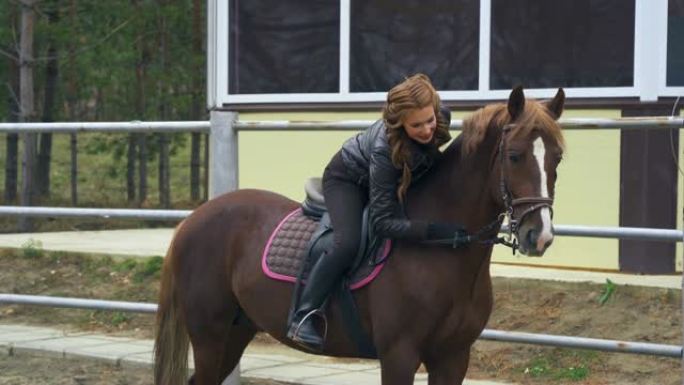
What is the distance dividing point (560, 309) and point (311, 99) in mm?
3893

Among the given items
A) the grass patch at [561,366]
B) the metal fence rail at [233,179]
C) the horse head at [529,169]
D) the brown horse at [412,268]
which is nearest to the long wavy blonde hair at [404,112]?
the brown horse at [412,268]

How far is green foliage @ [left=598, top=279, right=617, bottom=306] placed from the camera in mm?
7699

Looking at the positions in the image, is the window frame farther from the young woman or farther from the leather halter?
the leather halter

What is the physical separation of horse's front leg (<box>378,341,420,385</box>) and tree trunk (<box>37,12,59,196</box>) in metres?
11.3

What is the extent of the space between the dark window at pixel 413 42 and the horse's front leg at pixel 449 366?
5580 mm

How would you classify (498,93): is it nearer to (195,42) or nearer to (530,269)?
(530,269)

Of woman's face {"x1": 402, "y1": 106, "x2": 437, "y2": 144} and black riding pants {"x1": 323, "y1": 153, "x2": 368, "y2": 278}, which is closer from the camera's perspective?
woman's face {"x1": 402, "y1": 106, "x2": 437, "y2": 144}

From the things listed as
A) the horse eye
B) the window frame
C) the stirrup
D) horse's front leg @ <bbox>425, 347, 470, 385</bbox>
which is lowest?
horse's front leg @ <bbox>425, 347, 470, 385</bbox>

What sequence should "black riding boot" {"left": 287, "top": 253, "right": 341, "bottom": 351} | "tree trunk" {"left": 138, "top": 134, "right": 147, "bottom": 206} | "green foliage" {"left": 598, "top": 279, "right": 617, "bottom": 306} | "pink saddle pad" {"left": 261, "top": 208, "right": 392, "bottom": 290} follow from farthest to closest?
"tree trunk" {"left": 138, "top": 134, "right": 147, "bottom": 206}
"green foliage" {"left": 598, "top": 279, "right": 617, "bottom": 306}
"pink saddle pad" {"left": 261, "top": 208, "right": 392, "bottom": 290}
"black riding boot" {"left": 287, "top": 253, "right": 341, "bottom": 351}

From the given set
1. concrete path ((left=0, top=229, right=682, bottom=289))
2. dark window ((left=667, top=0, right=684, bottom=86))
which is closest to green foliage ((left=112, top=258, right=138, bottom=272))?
concrete path ((left=0, top=229, right=682, bottom=289))

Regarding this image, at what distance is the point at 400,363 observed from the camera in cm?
465

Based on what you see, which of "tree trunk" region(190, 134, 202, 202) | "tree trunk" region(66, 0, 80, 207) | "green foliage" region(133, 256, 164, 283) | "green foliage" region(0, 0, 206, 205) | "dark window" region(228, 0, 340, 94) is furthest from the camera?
"tree trunk" region(190, 134, 202, 202)

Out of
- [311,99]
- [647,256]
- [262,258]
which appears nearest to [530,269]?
[647,256]

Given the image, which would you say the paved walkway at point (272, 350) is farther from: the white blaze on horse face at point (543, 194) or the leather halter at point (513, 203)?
the white blaze on horse face at point (543, 194)
